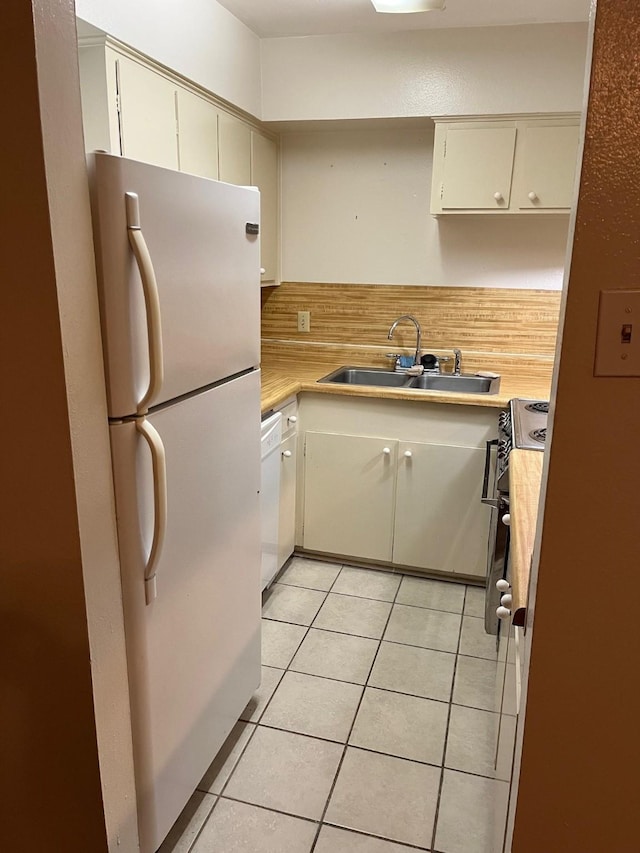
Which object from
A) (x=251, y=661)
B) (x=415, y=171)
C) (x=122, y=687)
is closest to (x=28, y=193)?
(x=122, y=687)

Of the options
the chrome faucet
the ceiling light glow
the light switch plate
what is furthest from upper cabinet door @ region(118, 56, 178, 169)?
the light switch plate

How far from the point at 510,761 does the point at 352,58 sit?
2797 mm

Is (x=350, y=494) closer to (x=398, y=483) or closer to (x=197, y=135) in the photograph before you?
(x=398, y=483)

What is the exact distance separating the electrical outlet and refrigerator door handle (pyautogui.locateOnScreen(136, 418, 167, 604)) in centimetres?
222

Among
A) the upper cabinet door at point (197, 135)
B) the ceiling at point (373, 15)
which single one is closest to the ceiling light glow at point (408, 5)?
the ceiling at point (373, 15)

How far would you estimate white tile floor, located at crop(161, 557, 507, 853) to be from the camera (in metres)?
1.70

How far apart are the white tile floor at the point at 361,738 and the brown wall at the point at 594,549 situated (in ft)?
1.42

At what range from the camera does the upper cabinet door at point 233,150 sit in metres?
2.63

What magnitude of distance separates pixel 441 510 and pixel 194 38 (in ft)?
7.02

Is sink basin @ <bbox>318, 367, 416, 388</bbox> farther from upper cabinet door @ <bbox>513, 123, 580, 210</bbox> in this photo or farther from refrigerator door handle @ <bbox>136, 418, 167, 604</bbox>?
refrigerator door handle @ <bbox>136, 418, 167, 604</bbox>

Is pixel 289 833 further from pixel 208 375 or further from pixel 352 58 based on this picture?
pixel 352 58

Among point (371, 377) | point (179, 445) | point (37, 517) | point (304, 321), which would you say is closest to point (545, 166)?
point (371, 377)

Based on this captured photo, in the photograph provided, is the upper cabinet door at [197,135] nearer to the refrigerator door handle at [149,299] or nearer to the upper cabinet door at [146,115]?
the upper cabinet door at [146,115]

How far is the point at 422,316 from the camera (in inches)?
131
